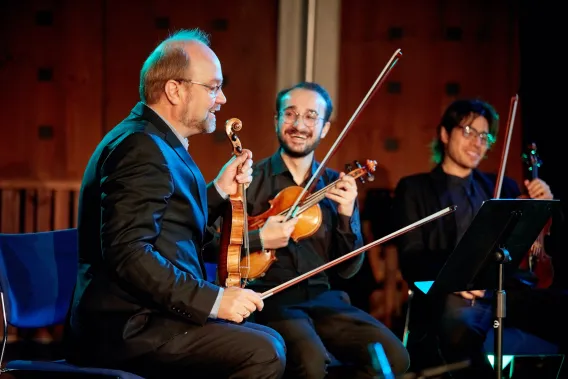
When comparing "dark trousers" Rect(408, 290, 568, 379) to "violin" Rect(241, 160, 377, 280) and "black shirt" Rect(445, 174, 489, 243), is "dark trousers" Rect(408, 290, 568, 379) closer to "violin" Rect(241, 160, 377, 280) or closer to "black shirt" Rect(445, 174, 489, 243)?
"black shirt" Rect(445, 174, 489, 243)

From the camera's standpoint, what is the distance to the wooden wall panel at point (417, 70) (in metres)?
3.95

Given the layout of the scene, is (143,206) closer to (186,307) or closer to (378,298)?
(186,307)

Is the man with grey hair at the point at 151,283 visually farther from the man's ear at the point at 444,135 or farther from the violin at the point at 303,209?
the man's ear at the point at 444,135

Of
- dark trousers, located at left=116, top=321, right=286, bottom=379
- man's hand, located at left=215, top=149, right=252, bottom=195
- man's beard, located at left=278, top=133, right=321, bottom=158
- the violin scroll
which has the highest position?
the violin scroll

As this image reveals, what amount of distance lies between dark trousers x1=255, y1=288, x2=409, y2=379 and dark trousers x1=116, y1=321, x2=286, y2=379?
0.60 m

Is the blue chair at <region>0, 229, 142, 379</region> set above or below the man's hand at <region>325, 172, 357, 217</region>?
below

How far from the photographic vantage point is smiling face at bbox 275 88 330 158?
310 centimetres

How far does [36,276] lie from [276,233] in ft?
3.08

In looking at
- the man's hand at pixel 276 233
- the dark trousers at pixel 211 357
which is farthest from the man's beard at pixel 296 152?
the dark trousers at pixel 211 357

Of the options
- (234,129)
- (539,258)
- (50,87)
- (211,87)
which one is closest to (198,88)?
(211,87)

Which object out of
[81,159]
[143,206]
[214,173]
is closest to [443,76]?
[214,173]

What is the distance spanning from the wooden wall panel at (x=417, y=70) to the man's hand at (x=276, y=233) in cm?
135

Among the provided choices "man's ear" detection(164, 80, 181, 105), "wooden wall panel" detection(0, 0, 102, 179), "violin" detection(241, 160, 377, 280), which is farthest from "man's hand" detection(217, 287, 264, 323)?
"wooden wall panel" detection(0, 0, 102, 179)

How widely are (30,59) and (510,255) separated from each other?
8.91 ft
